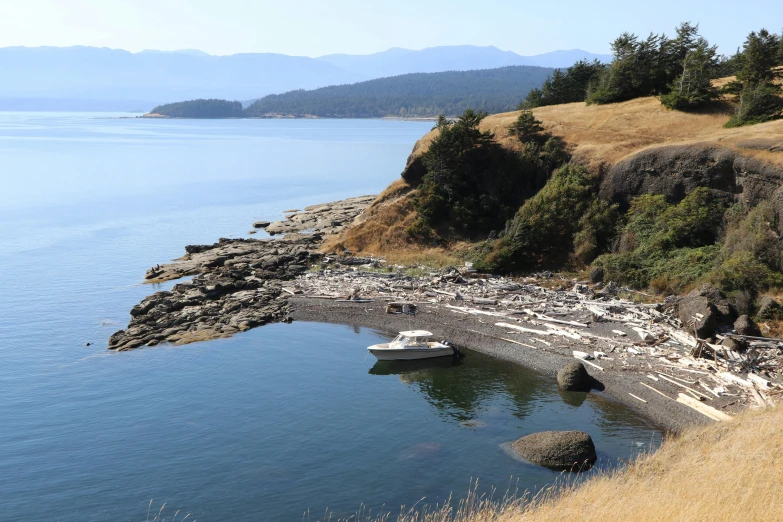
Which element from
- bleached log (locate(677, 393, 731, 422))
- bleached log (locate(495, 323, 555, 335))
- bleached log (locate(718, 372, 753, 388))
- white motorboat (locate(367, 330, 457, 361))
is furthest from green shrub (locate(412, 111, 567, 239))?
bleached log (locate(677, 393, 731, 422))

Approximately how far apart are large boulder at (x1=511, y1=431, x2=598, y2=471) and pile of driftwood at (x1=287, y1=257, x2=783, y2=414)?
6.41 meters

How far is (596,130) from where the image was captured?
196ft

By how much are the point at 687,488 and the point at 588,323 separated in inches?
804

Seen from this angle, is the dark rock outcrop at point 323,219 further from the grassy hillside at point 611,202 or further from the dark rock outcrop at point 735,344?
the dark rock outcrop at point 735,344

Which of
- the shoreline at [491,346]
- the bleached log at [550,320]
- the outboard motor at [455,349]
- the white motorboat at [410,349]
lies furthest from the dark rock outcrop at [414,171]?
the white motorboat at [410,349]

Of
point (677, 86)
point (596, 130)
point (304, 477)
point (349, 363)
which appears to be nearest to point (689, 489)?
point (304, 477)

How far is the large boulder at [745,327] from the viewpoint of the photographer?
111ft

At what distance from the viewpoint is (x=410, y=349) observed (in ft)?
123

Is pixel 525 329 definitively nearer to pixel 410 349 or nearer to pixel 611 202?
pixel 410 349

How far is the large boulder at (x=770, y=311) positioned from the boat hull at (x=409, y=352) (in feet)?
56.4

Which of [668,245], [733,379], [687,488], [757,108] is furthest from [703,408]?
[757,108]

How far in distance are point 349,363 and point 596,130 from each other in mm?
35254

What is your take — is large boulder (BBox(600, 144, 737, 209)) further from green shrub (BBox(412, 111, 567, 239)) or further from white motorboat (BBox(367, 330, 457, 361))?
white motorboat (BBox(367, 330, 457, 361))

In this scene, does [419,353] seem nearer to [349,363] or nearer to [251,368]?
→ [349,363]
